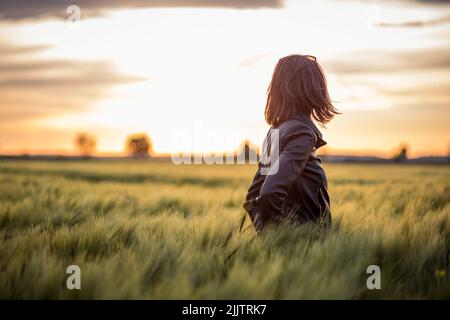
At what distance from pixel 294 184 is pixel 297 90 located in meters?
0.75

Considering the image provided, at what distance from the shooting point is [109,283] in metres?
2.63

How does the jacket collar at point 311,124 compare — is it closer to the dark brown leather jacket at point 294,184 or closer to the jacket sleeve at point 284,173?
the dark brown leather jacket at point 294,184

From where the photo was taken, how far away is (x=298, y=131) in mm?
3607

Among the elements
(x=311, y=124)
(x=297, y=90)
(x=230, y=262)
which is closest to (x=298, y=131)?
(x=311, y=124)

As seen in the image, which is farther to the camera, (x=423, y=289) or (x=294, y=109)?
(x=294, y=109)

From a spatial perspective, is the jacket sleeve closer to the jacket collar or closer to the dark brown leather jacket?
the dark brown leather jacket

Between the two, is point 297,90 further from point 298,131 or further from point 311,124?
point 298,131

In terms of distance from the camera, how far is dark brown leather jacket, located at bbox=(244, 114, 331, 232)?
3473 millimetres

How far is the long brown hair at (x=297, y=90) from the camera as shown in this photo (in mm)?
3797

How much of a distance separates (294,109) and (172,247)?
148 cm

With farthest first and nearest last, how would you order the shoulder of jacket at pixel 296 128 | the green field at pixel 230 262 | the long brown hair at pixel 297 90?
the long brown hair at pixel 297 90, the shoulder of jacket at pixel 296 128, the green field at pixel 230 262

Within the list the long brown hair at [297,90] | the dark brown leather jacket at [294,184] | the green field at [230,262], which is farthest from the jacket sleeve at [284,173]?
the long brown hair at [297,90]
